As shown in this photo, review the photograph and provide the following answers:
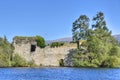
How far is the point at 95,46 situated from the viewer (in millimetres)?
77062

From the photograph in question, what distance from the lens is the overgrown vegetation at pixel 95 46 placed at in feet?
255

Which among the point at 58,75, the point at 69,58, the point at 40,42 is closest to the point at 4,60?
the point at 40,42

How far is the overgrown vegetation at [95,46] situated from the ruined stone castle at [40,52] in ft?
9.66

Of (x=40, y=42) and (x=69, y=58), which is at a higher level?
(x=40, y=42)

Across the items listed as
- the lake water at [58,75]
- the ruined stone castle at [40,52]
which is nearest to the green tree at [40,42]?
the ruined stone castle at [40,52]

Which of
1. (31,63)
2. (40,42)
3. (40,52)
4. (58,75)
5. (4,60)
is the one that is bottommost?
(58,75)

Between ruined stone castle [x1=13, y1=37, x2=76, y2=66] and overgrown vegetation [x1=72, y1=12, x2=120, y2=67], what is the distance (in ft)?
9.66

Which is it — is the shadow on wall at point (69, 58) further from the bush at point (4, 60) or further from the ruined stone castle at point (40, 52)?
the bush at point (4, 60)

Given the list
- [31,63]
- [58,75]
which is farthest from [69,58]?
[58,75]

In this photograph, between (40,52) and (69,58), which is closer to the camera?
(69,58)

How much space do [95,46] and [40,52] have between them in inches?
481

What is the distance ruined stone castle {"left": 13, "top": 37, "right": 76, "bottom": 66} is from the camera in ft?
274

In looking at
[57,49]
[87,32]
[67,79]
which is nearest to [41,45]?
[57,49]

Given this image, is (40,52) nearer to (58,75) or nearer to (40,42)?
(40,42)
